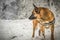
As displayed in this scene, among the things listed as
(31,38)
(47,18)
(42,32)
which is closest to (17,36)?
(31,38)

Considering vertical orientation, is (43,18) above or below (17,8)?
below

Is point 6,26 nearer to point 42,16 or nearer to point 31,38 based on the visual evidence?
point 31,38

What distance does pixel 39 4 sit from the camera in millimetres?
2160

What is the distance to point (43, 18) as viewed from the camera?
84.3 inches

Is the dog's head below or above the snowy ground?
above

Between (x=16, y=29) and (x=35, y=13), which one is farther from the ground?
(x=35, y=13)

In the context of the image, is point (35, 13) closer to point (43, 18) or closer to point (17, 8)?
point (43, 18)

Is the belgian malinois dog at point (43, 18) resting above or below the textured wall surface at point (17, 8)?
below

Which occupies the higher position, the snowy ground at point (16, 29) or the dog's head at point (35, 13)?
the dog's head at point (35, 13)

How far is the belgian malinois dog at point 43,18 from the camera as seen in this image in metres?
2.13

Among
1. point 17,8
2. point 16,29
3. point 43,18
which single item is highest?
point 17,8

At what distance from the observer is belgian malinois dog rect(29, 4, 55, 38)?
6.98 ft

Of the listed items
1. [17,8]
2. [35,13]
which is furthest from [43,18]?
[17,8]

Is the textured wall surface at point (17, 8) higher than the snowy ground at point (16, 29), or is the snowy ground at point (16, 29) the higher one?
the textured wall surface at point (17, 8)
